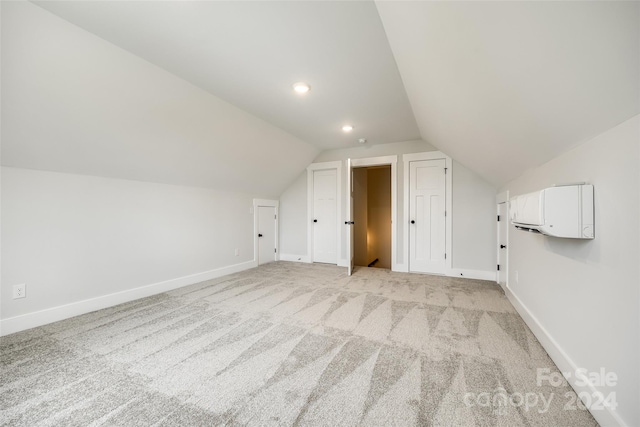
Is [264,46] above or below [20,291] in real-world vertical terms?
above

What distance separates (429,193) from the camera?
4.24 metres

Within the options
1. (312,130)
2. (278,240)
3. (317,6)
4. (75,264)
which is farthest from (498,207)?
(75,264)

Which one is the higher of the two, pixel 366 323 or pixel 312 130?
pixel 312 130

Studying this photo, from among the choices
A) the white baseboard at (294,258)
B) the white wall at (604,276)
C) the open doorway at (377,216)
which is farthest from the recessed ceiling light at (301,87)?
the open doorway at (377,216)

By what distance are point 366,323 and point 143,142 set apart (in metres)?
2.96

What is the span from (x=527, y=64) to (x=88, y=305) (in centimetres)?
398

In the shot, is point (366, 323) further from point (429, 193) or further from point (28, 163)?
point (28, 163)

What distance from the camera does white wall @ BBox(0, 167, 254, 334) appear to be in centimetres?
219

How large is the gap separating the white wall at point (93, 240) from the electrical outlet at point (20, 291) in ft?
0.10

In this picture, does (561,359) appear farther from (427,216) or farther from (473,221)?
(427,216)

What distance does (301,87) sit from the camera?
251 cm

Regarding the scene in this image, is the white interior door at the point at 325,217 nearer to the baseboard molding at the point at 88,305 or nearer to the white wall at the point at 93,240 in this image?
the white wall at the point at 93,240

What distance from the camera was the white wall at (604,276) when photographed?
99 centimetres

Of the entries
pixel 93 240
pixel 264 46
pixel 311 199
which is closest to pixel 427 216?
pixel 311 199
